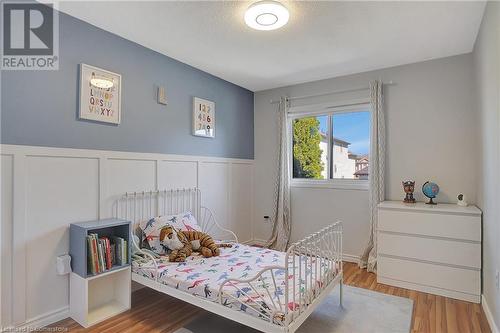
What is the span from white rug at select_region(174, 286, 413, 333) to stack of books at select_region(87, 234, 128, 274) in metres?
0.80

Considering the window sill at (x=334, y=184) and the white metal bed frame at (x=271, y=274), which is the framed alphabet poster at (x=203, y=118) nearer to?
the white metal bed frame at (x=271, y=274)

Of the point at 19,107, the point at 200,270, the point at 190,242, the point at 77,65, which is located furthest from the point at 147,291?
the point at 77,65

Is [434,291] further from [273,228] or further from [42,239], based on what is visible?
[42,239]

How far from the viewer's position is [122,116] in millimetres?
2775

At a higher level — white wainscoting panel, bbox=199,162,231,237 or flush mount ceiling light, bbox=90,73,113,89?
flush mount ceiling light, bbox=90,73,113,89

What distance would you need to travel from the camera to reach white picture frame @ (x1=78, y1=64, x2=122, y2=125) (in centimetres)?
246

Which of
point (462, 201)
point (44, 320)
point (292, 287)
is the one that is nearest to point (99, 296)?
point (44, 320)

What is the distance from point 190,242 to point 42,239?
3.98ft

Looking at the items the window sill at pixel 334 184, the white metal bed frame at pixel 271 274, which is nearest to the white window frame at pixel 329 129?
the window sill at pixel 334 184

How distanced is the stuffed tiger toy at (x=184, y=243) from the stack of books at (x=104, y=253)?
38 centimetres

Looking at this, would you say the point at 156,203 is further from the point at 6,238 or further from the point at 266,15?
the point at 266,15

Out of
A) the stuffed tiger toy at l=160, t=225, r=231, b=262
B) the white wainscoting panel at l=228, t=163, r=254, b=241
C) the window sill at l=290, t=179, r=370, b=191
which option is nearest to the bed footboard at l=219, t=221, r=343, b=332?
the stuffed tiger toy at l=160, t=225, r=231, b=262

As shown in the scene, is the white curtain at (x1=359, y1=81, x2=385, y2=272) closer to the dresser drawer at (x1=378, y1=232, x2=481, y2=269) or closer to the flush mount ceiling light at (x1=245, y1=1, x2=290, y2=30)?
the dresser drawer at (x1=378, y1=232, x2=481, y2=269)

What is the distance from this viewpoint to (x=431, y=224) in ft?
9.43
